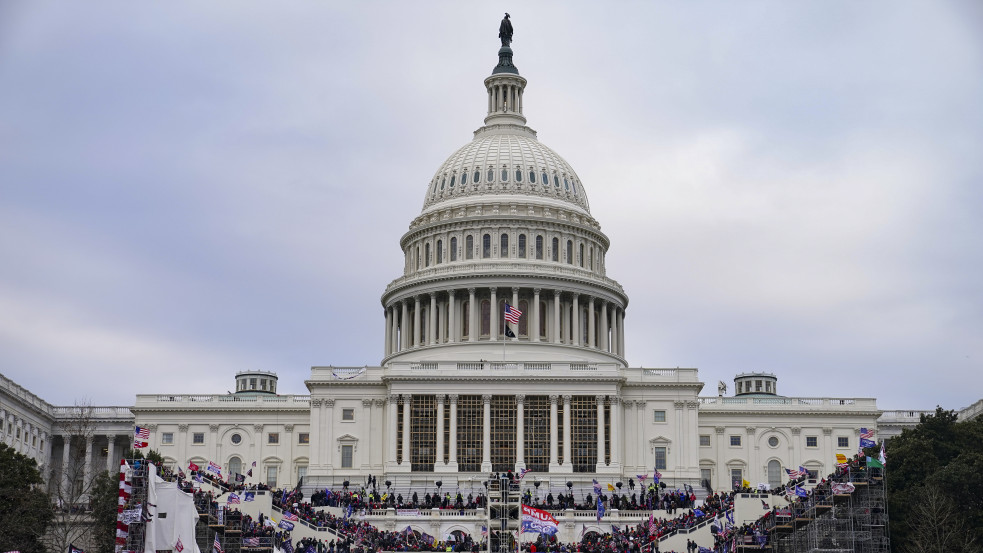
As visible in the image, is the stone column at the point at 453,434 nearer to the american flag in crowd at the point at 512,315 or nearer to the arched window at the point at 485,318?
the american flag in crowd at the point at 512,315

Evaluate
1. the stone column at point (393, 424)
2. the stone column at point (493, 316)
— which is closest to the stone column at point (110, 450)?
the stone column at point (393, 424)

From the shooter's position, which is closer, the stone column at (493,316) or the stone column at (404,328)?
the stone column at (493,316)

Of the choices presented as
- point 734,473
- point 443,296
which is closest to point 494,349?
point 443,296

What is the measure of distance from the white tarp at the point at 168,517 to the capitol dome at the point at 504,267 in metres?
57.1

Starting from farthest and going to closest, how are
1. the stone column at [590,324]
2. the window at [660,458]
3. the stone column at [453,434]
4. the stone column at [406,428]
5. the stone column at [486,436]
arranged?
1. the stone column at [590,324]
2. the window at [660,458]
3. the stone column at [406,428]
4. the stone column at [486,436]
5. the stone column at [453,434]

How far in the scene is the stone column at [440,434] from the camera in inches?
4717

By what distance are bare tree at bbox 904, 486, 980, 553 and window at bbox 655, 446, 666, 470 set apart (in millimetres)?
30611

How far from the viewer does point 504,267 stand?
138 metres

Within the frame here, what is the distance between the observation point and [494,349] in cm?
13438

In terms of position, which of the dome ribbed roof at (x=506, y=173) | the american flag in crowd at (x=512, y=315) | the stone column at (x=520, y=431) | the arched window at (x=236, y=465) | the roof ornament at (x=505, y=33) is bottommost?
the arched window at (x=236, y=465)

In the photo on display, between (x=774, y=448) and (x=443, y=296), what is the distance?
31440 mm

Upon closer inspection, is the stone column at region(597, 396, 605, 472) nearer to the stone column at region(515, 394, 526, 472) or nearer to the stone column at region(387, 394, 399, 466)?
the stone column at region(515, 394, 526, 472)

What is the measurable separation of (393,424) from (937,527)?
149 ft

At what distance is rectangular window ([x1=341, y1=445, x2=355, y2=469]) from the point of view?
124 m
